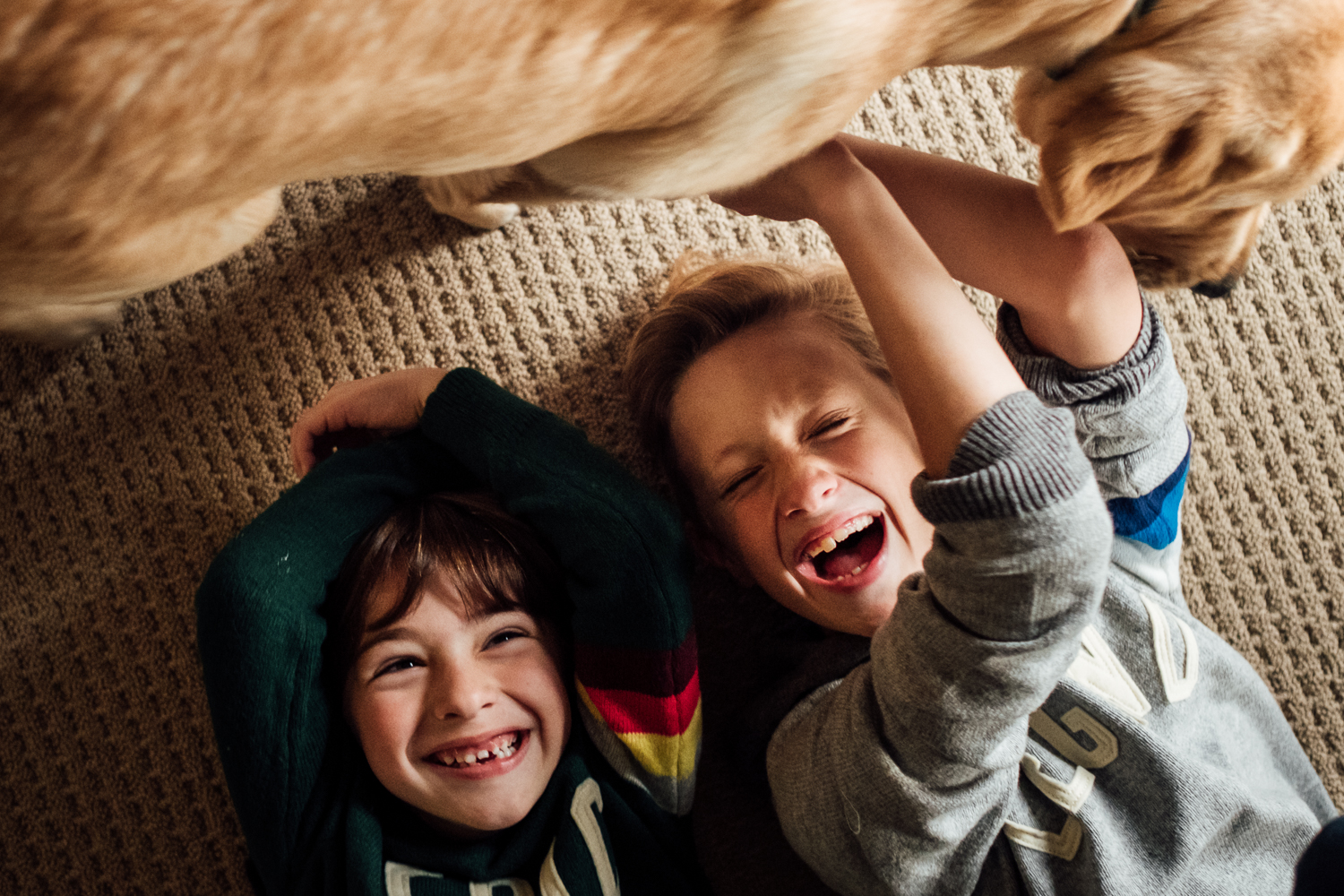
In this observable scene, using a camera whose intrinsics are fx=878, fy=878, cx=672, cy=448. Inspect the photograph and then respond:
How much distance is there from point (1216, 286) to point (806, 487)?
44 cm

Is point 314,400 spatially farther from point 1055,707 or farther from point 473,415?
point 1055,707

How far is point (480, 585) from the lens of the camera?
91 cm

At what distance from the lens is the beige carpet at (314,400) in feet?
3.37

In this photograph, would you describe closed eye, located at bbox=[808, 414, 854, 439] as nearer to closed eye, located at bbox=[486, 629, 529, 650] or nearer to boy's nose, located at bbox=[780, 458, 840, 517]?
boy's nose, located at bbox=[780, 458, 840, 517]

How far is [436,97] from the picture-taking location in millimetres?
456

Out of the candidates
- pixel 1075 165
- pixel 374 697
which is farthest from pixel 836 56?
pixel 374 697

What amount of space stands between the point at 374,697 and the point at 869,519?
1.70ft

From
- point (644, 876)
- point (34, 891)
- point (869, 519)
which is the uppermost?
point (869, 519)

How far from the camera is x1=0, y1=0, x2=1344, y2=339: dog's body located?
0.41 meters

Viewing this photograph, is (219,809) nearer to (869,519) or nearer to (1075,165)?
(869,519)

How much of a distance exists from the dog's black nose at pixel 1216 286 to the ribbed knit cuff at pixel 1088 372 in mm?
48

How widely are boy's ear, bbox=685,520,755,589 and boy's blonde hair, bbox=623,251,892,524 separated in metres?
0.01

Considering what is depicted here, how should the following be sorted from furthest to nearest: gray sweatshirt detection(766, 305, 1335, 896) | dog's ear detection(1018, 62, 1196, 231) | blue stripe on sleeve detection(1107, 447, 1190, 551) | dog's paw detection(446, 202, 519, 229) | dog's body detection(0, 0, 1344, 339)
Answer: dog's paw detection(446, 202, 519, 229)
blue stripe on sleeve detection(1107, 447, 1190, 551)
gray sweatshirt detection(766, 305, 1335, 896)
dog's ear detection(1018, 62, 1196, 231)
dog's body detection(0, 0, 1344, 339)

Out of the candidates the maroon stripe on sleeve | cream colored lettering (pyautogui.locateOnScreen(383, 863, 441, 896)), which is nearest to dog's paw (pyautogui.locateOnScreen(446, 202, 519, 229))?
the maroon stripe on sleeve
